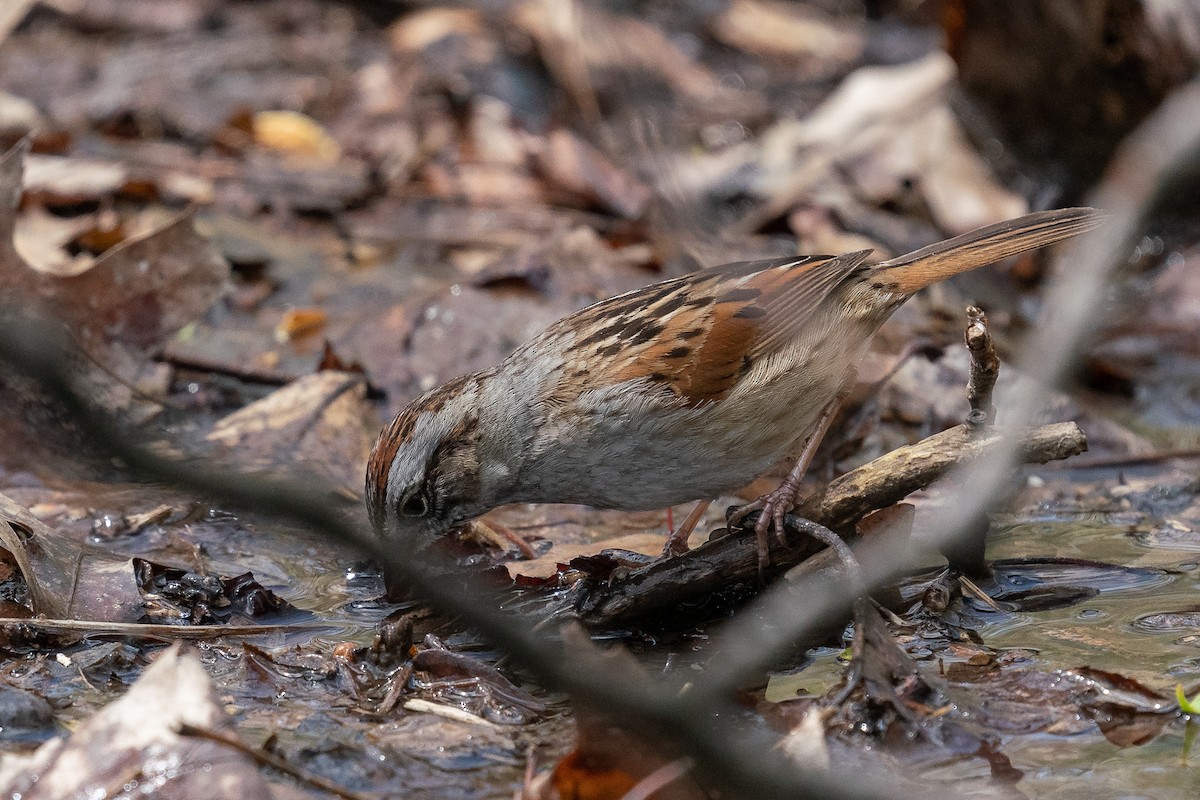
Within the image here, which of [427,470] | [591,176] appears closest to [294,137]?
[591,176]

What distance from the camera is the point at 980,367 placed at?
3.33 m

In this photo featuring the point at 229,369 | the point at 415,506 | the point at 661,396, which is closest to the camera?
the point at 661,396

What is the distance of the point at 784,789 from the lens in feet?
6.80

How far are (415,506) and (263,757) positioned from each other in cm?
157

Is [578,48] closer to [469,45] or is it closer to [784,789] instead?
[469,45]

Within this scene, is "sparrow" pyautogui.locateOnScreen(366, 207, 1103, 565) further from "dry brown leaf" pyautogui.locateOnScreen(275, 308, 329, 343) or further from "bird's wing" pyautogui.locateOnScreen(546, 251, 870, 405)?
"dry brown leaf" pyautogui.locateOnScreen(275, 308, 329, 343)

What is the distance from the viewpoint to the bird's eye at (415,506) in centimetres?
411

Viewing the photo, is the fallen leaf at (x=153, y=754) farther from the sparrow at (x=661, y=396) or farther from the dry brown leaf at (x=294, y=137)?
the dry brown leaf at (x=294, y=137)

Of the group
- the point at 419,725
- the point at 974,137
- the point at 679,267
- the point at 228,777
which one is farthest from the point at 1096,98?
the point at 228,777

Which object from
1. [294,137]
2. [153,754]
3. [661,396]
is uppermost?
[153,754]

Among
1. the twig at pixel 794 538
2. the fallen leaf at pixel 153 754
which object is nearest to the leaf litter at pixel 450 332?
the fallen leaf at pixel 153 754

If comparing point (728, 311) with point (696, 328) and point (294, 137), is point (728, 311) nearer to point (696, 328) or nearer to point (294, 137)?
point (696, 328)

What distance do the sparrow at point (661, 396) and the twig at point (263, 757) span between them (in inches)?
57.2

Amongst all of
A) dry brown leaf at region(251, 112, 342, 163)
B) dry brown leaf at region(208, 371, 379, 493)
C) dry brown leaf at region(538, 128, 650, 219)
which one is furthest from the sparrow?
dry brown leaf at region(251, 112, 342, 163)
